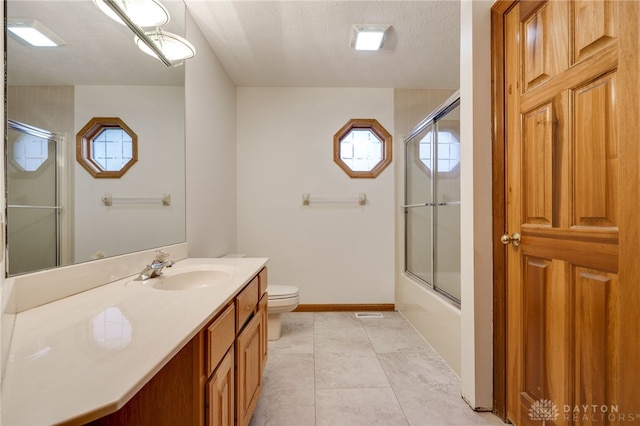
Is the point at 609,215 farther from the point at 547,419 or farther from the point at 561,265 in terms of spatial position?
the point at 547,419

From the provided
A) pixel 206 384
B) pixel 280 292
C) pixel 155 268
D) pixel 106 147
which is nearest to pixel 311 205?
pixel 280 292

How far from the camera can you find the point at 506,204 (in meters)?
1.39

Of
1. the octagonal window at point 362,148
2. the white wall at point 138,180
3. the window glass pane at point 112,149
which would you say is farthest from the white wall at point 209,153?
the octagonal window at point 362,148

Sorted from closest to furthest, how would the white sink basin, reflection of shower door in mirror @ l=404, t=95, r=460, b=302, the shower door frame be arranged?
the white sink basin, the shower door frame, reflection of shower door in mirror @ l=404, t=95, r=460, b=302

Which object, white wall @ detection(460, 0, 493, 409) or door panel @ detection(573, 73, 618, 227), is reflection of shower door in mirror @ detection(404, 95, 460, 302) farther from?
door panel @ detection(573, 73, 618, 227)

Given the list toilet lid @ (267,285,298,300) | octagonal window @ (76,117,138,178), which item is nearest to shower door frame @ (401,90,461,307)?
toilet lid @ (267,285,298,300)

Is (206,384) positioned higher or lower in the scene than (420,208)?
lower

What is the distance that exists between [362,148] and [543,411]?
8.36 feet

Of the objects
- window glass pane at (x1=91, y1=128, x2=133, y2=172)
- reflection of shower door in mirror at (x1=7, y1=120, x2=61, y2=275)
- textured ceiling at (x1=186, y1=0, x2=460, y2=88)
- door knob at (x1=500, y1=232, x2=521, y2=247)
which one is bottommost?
door knob at (x1=500, y1=232, x2=521, y2=247)

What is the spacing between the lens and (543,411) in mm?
1171

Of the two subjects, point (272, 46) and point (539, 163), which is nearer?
point (539, 163)

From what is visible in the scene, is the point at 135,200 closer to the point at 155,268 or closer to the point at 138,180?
the point at 138,180

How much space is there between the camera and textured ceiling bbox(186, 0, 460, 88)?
1.85 meters

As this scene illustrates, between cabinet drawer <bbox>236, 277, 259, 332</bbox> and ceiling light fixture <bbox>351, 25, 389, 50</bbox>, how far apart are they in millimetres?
1924
